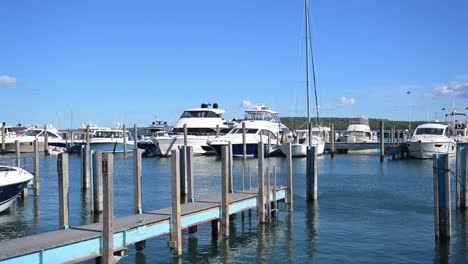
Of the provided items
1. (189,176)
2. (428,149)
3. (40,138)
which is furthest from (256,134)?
(189,176)

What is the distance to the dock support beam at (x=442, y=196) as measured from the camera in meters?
14.5

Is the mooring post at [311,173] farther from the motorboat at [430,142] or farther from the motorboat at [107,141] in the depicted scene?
the motorboat at [107,141]

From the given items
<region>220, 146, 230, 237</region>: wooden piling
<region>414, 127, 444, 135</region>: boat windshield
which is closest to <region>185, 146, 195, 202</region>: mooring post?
<region>220, 146, 230, 237</region>: wooden piling

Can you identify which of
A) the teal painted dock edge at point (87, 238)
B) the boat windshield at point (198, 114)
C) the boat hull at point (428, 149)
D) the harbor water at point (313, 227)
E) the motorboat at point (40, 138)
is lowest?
the harbor water at point (313, 227)

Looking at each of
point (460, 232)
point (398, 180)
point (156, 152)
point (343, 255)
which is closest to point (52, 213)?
point (343, 255)

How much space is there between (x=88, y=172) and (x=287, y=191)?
10.5 meters

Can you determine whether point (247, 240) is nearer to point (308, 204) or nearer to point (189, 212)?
point (189, 212)

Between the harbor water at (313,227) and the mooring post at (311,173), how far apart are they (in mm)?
470

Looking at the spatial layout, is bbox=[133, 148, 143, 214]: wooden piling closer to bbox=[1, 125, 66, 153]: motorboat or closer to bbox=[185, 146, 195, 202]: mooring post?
bbox=[185, 146, 195, 202]: mooring post

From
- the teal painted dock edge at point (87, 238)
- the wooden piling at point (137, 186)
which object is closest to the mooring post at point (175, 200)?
the teal painted dock edge at point (87, 238)

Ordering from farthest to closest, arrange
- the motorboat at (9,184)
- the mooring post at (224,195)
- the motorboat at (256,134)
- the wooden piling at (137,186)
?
the motorboat at (256,134) < the motorboat at (9,184) < the mooring post at (224,195) < the wooden piling at (137,186)

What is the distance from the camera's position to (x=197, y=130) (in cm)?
6053

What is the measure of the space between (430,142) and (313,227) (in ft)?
116

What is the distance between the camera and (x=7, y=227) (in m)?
18.8
